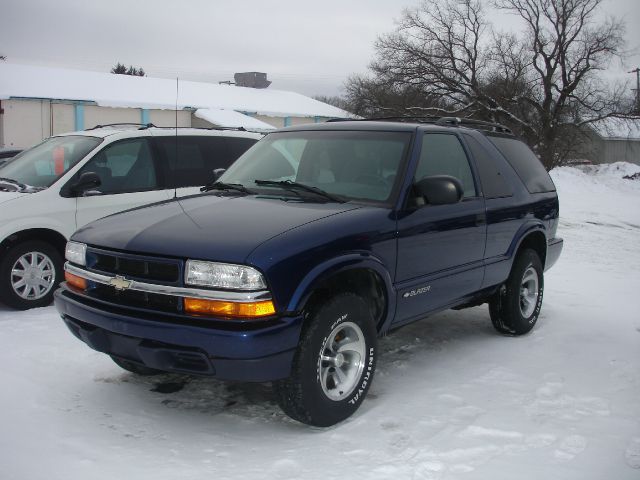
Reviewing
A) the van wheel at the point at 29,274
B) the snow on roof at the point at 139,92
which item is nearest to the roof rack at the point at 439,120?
the van wheel at the point at 29,274

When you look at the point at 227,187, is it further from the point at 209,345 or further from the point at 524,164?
the point at 524,164

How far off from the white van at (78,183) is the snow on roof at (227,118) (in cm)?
2229

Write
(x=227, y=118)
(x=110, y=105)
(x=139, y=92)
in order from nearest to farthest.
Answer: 1. (x=110, y=105)
2. (x=227, y=118)
3. (x=139, y=92)

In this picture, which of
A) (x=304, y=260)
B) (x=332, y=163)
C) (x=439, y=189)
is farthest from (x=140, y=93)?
(x=304, y=260)

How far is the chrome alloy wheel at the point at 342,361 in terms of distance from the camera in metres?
3.75

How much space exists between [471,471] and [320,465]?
766mm

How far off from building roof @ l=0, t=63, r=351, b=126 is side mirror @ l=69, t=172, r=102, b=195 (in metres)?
23.4

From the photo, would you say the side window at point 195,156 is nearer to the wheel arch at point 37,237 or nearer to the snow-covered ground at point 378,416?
the wheel arch at point 37,237

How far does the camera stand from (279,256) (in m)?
3.41

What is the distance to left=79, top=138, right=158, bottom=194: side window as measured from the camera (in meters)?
6.84

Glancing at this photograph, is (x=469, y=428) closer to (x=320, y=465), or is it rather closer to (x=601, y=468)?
(x=601, y=468)

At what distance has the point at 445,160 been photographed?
4.95 meters

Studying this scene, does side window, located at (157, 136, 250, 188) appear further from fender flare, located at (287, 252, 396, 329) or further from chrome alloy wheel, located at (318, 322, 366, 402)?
chrome alloy wheel, located at (318, 322, 366, 402)

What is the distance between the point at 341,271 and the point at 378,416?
0.97 m
